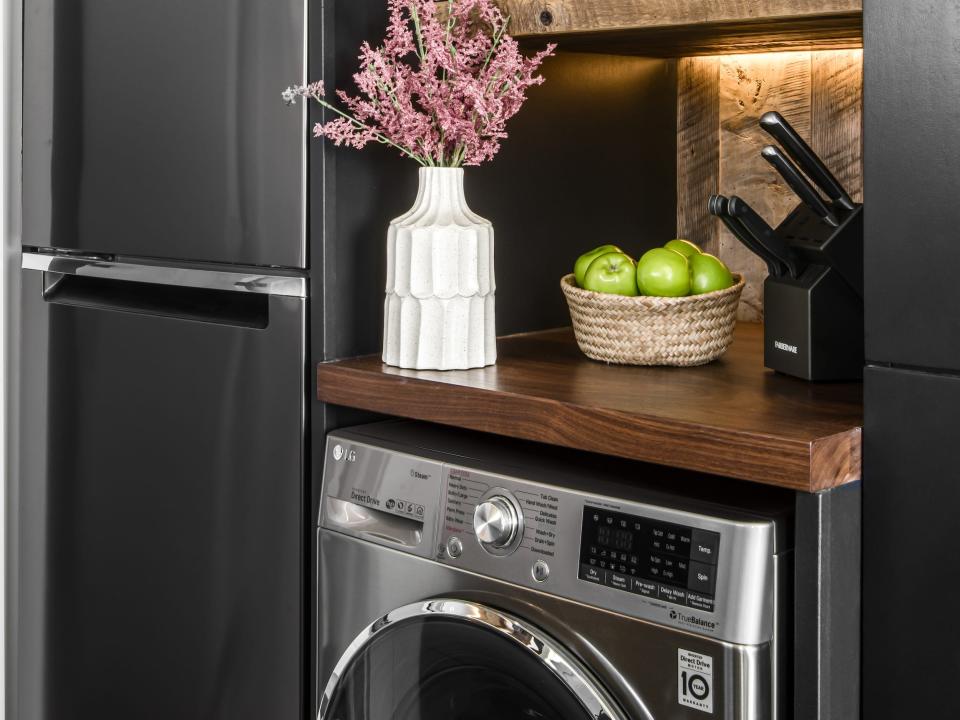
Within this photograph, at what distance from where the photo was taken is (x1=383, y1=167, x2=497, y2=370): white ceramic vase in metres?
1.45

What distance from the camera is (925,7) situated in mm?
1038

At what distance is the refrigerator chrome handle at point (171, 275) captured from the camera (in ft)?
5.16

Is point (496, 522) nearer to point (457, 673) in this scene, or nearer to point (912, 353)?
point (457, 673)

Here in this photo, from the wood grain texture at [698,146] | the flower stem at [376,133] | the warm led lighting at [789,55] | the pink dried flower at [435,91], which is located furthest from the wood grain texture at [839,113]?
the flower stem at [376,133]

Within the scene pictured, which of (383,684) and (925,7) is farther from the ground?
(925,7)

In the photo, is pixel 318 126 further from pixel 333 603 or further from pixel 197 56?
pixel 333 603

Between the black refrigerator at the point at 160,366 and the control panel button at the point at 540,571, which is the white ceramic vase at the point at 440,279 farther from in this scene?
the control panel button at the point at 540,571

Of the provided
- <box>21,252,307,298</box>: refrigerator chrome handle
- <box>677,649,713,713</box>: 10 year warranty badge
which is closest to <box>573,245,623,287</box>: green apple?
<box>21,252,307,298</box>: refrigerator chrome handle

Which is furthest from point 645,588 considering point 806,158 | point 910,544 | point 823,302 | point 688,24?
point 688,24

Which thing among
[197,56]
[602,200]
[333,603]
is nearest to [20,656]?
[333,603]

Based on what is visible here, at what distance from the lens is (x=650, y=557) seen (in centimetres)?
117

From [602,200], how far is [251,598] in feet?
2.71

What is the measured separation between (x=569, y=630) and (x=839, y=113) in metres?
0.98

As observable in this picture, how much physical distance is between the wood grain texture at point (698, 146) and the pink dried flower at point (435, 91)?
0.56m
